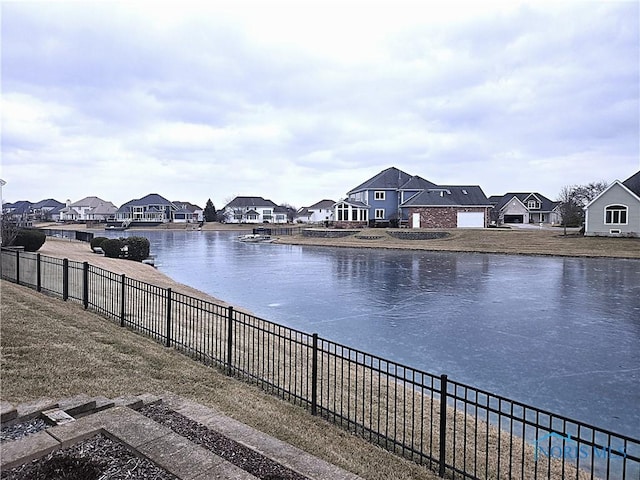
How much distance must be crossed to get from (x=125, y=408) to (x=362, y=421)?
286 centimetres

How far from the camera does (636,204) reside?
38.2 metres

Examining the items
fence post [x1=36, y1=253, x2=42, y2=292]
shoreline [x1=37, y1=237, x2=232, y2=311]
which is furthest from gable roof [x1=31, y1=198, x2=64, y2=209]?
fence post [x1=36, y1=253, x2=42, y2=292]

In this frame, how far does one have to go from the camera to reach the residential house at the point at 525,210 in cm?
7031

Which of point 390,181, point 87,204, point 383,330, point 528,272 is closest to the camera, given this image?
point 383,330

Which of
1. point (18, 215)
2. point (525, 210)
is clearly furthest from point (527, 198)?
point (18, 215)

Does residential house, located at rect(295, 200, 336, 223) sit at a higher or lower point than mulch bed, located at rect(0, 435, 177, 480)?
higher

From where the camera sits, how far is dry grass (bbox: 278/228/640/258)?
3459cm

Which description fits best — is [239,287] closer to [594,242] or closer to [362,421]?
[362,421]

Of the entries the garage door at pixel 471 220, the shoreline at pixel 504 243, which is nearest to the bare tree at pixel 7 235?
the shoreline at pixel 504 243

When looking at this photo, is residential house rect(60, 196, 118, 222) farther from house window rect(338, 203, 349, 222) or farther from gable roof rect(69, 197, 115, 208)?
house window rect(338, 203, 349, 222)

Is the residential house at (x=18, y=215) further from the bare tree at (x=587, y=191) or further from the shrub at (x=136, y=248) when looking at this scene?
the bare tree at (x=587, y=191)

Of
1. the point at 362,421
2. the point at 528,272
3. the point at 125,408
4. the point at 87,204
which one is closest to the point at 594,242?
the point at 528,272

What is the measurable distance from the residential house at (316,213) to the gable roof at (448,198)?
1809 inches

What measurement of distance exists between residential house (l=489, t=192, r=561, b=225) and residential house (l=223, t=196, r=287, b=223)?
1832 inches
